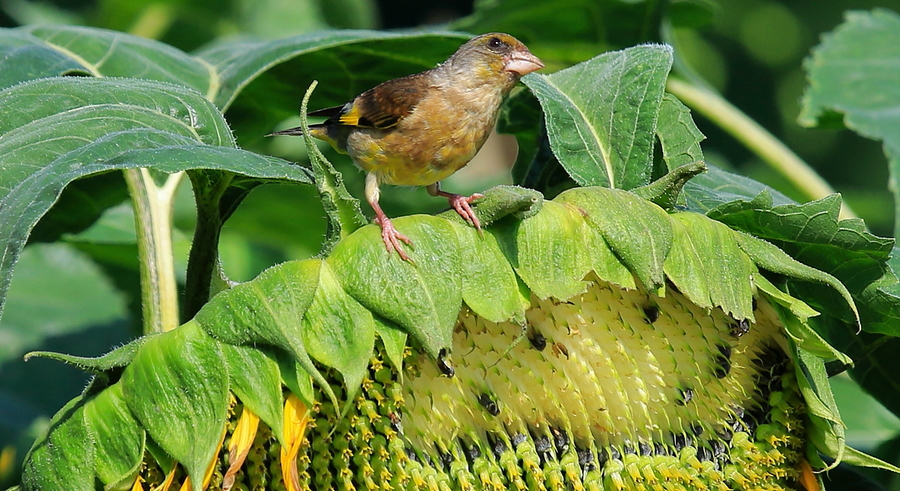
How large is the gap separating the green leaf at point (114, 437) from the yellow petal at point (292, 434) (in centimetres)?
17

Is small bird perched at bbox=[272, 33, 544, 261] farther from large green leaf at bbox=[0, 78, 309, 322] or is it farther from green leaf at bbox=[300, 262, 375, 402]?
green leaf at bbox=[300, 262, 375, 402]

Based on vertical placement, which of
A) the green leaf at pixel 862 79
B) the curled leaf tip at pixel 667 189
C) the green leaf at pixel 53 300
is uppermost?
the curled leaf tip at pixel 667 189

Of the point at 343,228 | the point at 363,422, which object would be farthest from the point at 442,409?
the point at 343,228

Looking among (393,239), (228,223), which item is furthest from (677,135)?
(228,223)

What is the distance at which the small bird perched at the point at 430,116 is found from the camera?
2.21 m

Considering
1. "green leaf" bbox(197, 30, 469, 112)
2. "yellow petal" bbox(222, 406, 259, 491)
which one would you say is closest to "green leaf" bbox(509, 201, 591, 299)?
"yellow petal" bbox(222, 406, 259, 491)

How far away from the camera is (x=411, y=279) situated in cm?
117

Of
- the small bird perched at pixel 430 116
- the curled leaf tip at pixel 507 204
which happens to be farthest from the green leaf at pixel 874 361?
the small bird perched at pixel 430 116

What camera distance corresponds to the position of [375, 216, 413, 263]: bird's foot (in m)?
1.18

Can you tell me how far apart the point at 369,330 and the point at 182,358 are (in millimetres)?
219

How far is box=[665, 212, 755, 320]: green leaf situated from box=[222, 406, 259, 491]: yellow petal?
550mm

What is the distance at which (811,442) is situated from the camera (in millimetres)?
1374

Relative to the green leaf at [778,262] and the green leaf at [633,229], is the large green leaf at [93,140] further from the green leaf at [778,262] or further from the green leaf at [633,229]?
the green leaf at [778,262]

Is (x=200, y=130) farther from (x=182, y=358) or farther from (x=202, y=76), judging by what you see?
(x=202, y=76)
